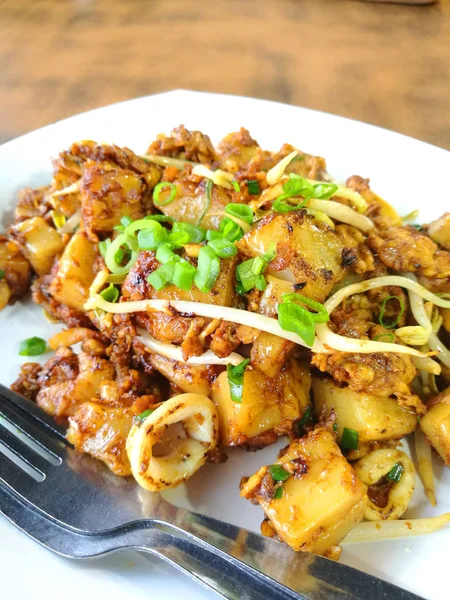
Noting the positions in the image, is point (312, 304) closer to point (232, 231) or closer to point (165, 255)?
point (232, 231)

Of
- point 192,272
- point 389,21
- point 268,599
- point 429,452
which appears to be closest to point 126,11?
point 389,21

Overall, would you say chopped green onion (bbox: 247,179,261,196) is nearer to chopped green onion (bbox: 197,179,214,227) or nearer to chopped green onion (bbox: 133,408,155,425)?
chopped green onion (bbox: 197,179,214,227)

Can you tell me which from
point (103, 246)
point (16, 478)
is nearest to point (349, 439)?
point (16, 478)

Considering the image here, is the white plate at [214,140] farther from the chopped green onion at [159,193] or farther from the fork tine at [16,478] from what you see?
the chopped green onion at [159,193]

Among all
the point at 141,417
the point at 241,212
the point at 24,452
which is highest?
the point at 241,212

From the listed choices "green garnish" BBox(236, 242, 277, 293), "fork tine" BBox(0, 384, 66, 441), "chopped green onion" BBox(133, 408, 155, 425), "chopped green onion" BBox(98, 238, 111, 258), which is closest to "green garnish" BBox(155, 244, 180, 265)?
"green garnish" BBox(236, 242, 277, 293)

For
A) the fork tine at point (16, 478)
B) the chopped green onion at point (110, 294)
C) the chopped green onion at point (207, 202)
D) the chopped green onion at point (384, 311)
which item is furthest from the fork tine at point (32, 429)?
the chopped green onion at point (384, 311)

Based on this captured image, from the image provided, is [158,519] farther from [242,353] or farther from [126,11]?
[126,11]
